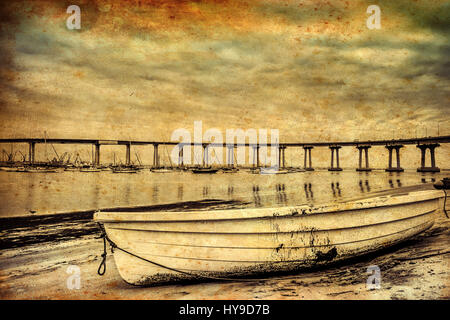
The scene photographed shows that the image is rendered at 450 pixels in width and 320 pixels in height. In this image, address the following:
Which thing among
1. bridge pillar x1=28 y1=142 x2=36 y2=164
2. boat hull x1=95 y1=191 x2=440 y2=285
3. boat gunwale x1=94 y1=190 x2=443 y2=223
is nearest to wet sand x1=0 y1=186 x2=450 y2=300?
boat hull x1=95 y1=191 x2=440 y2=285

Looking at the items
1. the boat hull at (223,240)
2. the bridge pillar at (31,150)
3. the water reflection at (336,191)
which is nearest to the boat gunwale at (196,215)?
the boat hull at (223,240)

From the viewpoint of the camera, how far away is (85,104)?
12.7ft

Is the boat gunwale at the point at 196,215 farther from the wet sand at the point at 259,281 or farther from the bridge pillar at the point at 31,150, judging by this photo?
the bridge pillar at the point at 31,150

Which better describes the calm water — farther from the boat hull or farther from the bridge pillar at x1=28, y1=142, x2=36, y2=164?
the boat hull

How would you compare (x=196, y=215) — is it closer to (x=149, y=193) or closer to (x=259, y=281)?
(x=259, y=281)

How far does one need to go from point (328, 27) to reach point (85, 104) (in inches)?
151

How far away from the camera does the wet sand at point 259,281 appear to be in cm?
230

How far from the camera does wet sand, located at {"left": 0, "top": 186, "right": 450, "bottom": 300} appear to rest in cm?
230

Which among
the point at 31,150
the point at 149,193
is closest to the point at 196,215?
the point at 31,150

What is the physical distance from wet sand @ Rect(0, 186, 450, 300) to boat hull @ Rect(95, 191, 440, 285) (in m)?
0.12

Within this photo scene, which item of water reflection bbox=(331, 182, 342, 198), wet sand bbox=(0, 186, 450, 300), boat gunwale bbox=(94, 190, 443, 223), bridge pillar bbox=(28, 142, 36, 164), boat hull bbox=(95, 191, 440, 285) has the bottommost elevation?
water reflection bbox=(331, 182, 342, 198)

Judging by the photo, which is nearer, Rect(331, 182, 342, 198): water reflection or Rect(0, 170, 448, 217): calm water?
Rect(0, 170, 448, 217): calm water

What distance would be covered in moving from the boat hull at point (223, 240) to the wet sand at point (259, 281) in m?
0.12

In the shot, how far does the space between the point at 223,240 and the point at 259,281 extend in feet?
1.95
